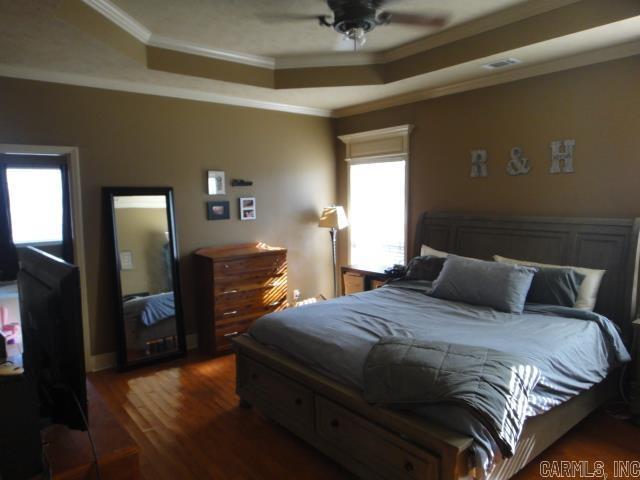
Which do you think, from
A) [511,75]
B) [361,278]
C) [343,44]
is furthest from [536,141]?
[361,278]

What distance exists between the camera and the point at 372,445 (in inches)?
85.0

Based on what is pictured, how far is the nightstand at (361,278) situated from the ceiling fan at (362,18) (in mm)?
2331

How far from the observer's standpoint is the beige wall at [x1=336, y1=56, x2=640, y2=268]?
10.3ft

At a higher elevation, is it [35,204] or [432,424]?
[35,204]

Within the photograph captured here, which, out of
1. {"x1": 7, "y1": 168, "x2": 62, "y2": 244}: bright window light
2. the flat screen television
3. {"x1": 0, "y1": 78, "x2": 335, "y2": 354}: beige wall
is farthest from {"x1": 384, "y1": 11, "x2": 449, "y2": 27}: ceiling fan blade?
{"x1": 7, "y1": 168, "x2": 62, "y2": 244}: bright window light

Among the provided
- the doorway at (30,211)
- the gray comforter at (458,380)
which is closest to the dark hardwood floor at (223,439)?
the gray comforter at (458,380)

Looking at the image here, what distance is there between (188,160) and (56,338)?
3.28 metres

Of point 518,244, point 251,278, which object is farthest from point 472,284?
point 251,278

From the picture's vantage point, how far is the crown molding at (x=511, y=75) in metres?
3.10

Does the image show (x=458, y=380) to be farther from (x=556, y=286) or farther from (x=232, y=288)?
(x=232, y=288)

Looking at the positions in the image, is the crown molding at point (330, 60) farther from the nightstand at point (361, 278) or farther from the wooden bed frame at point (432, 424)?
the nightstand at point (361, 278)

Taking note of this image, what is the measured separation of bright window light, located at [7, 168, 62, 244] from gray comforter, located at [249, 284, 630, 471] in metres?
2.06

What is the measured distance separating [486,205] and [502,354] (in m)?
2.18

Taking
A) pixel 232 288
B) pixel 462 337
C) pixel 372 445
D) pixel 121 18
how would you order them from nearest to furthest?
pixel 372 445
pixel 462 337
pixel 121 18
pixel 232 288
